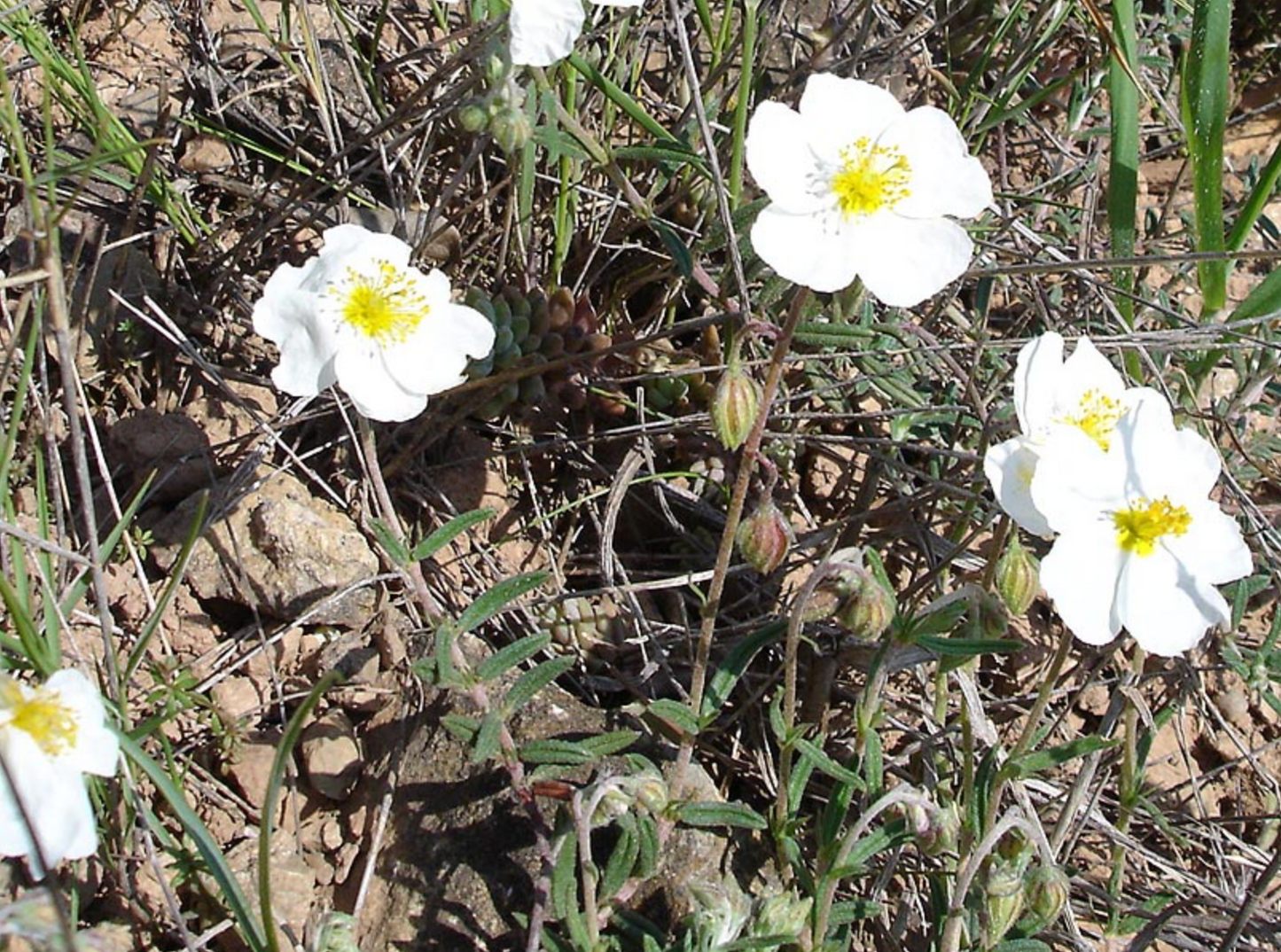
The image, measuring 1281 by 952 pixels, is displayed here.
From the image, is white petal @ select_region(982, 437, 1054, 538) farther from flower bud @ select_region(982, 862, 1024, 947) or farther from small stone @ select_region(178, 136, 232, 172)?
small stone @ select_region(178, 136, 232, 172)

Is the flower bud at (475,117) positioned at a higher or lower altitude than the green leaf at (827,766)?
higher

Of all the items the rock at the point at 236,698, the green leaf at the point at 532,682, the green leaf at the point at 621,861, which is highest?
the rock at the point at 236,698

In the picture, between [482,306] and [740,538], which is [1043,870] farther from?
[482,306]

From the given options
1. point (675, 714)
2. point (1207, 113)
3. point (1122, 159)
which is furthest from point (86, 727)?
point (1207, 113)

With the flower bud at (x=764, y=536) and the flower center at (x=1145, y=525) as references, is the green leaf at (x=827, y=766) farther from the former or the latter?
the flower center at (x=1145, y=525)

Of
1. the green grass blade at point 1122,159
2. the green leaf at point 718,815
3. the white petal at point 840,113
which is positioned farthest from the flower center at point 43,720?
the green grass blade at point 1122,159

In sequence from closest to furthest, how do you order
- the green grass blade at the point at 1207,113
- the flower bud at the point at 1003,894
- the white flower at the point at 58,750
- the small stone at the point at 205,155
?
1. the white flower at the point at 58,750
2. the flower bud at the point at 1003,894
3. the green grass blade at the point at 1207,113
4. the small stone at the point at 205,155

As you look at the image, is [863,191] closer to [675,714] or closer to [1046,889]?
[675,714]

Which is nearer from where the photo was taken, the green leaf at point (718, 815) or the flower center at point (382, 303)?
the flower center at point (382, 303)
